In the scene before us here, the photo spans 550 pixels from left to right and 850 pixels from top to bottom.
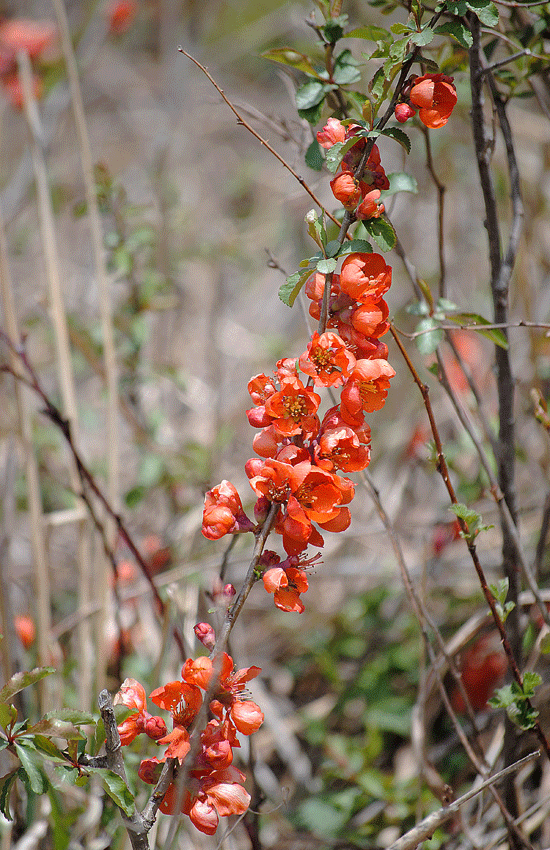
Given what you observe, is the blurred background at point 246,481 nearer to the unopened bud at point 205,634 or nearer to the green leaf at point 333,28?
the green leaf at point 333,28

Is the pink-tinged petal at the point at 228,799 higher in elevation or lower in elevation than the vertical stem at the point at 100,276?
lower

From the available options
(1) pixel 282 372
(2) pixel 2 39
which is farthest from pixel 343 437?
(2) pixel 2 39

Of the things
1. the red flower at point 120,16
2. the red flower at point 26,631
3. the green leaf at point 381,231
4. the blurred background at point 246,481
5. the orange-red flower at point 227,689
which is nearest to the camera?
the orange-red flower at point 227,689

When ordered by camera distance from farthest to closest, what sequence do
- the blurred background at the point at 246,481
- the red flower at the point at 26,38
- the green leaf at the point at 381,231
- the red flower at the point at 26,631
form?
1. the red flower at the point at 26,38
2. the red flower at the point at 26,631
3. the blurred background at the point at 246,481
4. the green leaf at the point at 381,231

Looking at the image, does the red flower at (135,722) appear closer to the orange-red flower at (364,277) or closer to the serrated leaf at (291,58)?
the orange-red flower at (364,277)

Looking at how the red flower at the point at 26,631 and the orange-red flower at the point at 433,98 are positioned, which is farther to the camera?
the red flower at the point at 26,631

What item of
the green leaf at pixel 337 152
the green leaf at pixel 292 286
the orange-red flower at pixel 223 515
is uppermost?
the green leaf at pixel 337 152

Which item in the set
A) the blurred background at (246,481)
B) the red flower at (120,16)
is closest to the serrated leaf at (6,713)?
the blurred background at (246,481)

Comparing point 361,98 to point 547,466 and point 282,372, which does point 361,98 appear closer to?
point 282,372
